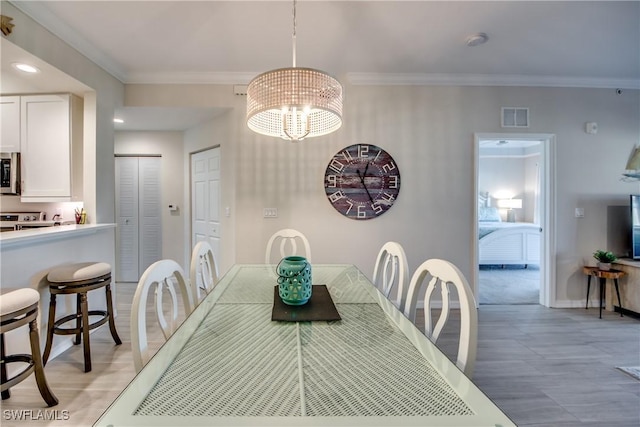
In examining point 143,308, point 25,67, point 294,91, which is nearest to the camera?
point 143,308

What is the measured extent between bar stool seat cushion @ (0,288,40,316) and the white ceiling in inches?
78.5

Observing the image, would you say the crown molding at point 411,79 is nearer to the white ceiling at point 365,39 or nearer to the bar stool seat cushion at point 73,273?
the white ceiling at point 365,39

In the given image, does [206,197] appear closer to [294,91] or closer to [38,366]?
[38,366]

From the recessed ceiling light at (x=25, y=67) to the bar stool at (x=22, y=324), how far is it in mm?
1846

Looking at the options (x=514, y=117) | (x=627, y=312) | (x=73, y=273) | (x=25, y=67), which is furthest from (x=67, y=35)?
(x=627, y=312)

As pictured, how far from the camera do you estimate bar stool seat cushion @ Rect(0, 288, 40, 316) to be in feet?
4.93

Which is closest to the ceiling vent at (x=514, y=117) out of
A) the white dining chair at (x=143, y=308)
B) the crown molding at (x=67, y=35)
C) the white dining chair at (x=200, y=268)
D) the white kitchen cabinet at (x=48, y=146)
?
the white dining chair at (x=200, y=268)

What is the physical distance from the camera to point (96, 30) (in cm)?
235

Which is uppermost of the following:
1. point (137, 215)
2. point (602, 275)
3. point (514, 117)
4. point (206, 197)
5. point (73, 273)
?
point (514, 117)

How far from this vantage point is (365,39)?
249 cm

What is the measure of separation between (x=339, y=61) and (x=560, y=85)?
2618 millimetres

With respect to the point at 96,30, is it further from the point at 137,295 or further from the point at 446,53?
the point at 446,53

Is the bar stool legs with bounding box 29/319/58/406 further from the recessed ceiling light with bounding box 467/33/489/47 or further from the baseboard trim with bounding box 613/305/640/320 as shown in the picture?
the baseboard trim with bounding box 613/305/640/320

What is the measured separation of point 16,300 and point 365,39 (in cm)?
300
